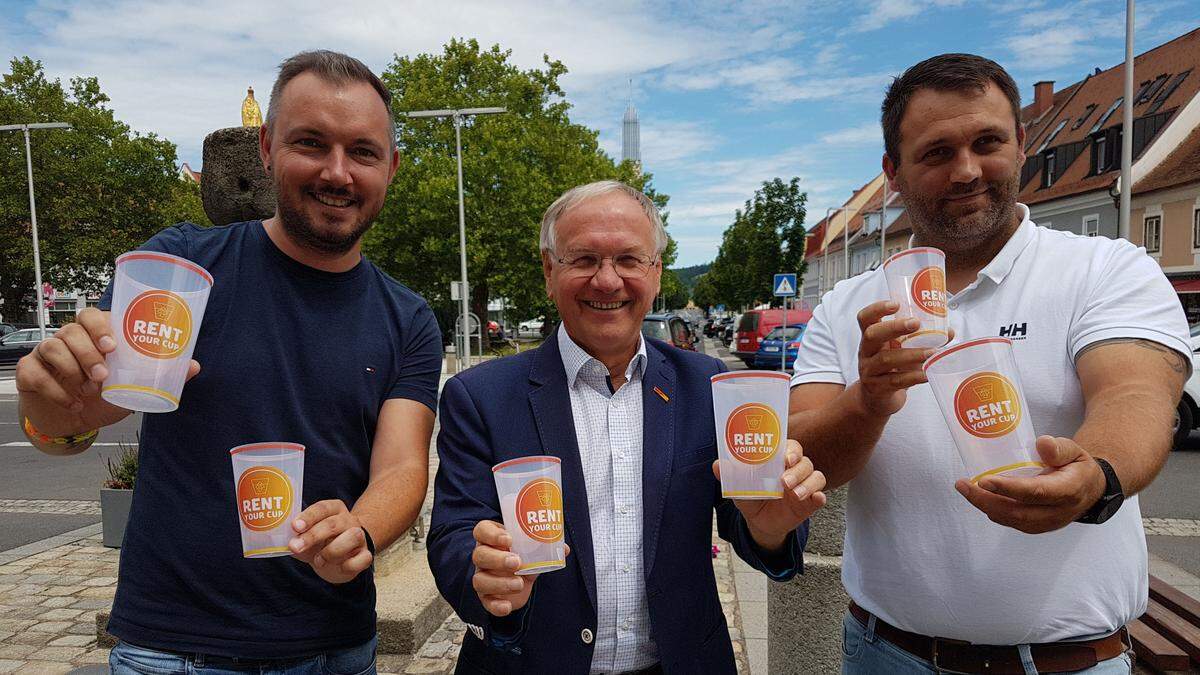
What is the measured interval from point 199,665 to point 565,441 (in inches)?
40.5

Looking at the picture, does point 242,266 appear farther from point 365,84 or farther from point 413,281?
point 413,281

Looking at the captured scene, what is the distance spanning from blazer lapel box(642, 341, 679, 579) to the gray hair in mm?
345

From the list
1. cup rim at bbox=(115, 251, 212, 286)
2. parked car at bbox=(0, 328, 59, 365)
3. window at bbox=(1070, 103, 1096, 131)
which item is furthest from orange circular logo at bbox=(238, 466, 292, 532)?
window at bbox=(1070, 103, 1096, 131)

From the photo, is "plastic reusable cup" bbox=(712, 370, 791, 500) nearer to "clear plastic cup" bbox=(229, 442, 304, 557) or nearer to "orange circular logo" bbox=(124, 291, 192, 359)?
"clear plastic cup" bbox=(229, 442, 304, 557)

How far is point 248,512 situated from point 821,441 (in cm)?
135

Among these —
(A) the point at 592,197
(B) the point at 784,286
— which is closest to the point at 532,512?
(A) the point at 592,197

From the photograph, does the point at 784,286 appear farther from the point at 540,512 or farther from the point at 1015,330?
the point at 540,512

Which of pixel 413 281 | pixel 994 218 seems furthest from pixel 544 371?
pixel 413 281

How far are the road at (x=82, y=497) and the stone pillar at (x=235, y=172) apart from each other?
4404 millimetres

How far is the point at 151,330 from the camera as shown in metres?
1.62

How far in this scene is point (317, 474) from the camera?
1918mm

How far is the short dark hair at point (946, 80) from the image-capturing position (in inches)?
74.5

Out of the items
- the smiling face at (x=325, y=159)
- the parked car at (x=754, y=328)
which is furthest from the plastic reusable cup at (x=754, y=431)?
the parked car at (x=754, y=328)

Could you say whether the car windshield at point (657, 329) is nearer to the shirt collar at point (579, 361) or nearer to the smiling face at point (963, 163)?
the shirt collar at point (579, 361)
